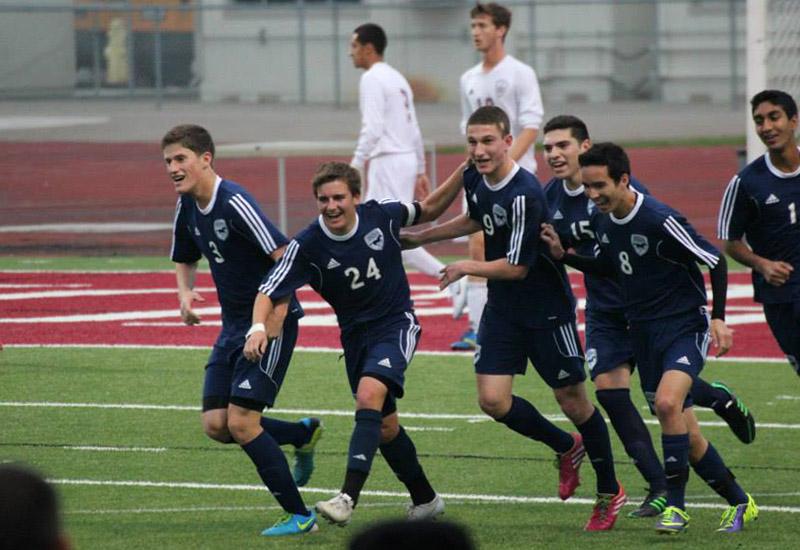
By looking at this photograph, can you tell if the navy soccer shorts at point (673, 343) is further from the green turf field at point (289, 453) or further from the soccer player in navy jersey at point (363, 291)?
the soccer player in navy jersey at point (363, 291)

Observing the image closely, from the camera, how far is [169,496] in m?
7.75

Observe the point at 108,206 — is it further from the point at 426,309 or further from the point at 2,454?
the point at 2,454

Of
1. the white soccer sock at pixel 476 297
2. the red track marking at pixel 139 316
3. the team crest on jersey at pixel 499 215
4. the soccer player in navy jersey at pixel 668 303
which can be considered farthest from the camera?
the red track marking at pixel 139 316

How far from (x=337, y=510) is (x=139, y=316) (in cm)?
804

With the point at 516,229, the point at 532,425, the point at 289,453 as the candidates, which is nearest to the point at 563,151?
the point at 516,229

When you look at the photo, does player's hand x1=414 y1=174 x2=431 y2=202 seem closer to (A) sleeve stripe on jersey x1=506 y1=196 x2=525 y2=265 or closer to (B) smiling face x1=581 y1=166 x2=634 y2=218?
(A) sleeve stripe on jersey x1=506 y1=196 x2=525 y2=265

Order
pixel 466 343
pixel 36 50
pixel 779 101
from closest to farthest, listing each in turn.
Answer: pixel 779 101
pixel 466 343
pixel 36 50

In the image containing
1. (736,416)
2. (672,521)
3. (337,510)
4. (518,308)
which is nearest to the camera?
(337,510)

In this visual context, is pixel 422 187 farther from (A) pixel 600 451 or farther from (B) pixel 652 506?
(B) pixel 652 506

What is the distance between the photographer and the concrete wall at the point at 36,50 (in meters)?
35.4

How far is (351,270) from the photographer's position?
23.3 feet

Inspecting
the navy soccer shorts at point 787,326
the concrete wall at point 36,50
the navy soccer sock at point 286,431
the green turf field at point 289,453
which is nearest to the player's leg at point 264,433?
the green turf field at point 289,453

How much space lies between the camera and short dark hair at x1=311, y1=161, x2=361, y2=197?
7102mm

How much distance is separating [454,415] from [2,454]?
9.24 ft
